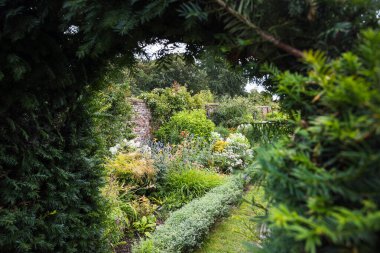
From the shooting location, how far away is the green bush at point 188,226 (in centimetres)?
343

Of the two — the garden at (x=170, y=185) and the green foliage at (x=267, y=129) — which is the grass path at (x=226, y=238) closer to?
the garden at (x=170, y=185)

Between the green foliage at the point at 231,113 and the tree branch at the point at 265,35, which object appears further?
the green foliage at the point at 231,113

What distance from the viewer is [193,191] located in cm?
559

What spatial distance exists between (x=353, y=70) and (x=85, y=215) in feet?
6.84

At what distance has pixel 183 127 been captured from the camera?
29.9 ft

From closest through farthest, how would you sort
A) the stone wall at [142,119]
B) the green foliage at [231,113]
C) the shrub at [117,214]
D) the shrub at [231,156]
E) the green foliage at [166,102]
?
the shrub at [117,214] → the shrub at [231,156] → the stone wall at [142,119] → the green foliage at [166,102] → the green foliage at [231,113]

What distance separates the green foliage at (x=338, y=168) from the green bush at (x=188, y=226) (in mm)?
2544

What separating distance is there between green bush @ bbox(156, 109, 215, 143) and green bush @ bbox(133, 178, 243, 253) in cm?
395

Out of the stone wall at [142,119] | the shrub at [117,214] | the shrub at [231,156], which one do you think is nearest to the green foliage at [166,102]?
the stone wall at [142,119]

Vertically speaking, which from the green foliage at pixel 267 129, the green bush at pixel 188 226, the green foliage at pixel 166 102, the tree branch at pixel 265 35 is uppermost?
the green foliage at pixel 166 102

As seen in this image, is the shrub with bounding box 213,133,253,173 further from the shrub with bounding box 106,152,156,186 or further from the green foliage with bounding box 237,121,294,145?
the green foliage with bounding box 237,121,294,145

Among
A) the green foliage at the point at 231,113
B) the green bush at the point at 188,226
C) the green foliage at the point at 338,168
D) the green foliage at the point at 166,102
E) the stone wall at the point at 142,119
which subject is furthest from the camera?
the green foliage at the point at 231,113

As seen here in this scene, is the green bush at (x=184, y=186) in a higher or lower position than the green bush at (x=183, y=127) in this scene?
lower

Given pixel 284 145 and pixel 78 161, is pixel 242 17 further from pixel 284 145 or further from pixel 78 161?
pixel 78 161
